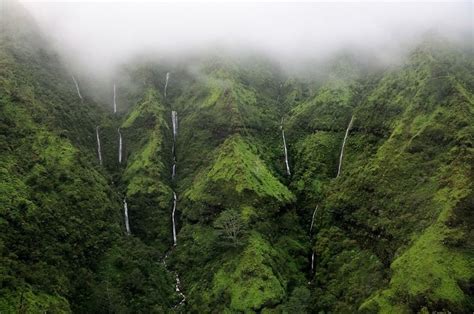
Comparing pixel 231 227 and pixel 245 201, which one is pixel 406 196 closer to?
pixel 245 201

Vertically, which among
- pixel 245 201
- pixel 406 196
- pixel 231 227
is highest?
pixel 245 201

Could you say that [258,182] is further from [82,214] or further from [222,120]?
[82,214]

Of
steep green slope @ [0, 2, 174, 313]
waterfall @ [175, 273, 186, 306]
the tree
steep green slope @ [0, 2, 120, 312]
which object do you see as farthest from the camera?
the tree

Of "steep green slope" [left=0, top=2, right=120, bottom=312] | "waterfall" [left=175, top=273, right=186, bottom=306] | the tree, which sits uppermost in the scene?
"steep green slope" [left=0, top=2, right=120, bottom=312]

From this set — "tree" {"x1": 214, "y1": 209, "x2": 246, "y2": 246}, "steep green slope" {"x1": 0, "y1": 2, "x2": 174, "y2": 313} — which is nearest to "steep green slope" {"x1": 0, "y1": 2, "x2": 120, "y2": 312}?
"steep green slope" {"x1": 0, "y1": 2, "x2": 174, "y2": 313}

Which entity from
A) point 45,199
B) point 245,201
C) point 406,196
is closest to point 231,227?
point 245,201

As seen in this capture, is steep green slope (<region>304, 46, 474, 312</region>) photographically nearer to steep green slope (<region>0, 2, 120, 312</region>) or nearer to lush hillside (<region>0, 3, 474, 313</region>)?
lush hillside (<region>0, 3, 474, 313</region>)

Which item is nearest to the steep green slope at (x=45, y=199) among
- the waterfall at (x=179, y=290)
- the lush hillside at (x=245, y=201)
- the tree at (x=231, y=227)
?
the lush hillside at (x=245, y=201)

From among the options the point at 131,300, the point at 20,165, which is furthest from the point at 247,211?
the point at 20,165

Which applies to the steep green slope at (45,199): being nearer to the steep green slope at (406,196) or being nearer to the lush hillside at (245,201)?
the lush hillside at (245,201)
